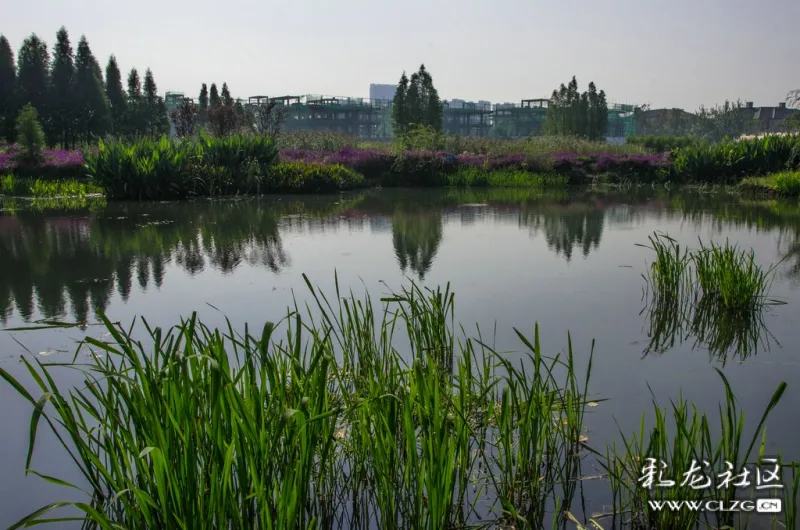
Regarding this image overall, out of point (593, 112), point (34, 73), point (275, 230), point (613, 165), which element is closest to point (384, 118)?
point (593, 112)

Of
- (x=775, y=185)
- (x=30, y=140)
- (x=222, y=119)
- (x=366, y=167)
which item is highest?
(x=222, y=119)

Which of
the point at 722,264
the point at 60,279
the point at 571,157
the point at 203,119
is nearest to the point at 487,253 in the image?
the point at 722,264

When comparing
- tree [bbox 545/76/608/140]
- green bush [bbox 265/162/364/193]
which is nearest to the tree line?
green bush [bbox 265/162/364/193]

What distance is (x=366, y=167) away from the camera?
20547mm

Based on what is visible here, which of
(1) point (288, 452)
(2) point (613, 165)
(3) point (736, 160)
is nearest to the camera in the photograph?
(1) point (288, 452)

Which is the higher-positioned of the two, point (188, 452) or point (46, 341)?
point (188, 452)

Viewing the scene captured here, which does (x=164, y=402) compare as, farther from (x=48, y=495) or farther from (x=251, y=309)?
(x=251, y=309)

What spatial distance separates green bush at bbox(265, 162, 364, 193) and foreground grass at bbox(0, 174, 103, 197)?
4.15 metres

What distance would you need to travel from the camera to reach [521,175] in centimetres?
1989

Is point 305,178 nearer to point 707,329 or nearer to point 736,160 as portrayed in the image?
point 736,160

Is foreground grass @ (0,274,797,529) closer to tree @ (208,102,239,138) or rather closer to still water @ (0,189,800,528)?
still water @ (0,189,800,528)

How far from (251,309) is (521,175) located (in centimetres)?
1537

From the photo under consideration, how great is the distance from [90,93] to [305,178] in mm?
27748

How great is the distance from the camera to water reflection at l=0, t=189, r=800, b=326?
6.46 m
